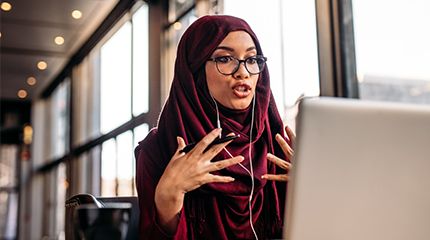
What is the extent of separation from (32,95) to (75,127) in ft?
10.3

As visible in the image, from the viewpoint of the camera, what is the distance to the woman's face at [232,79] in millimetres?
1868

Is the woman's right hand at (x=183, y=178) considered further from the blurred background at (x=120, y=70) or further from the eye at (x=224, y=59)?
the blurred background at (x=120, y=70)

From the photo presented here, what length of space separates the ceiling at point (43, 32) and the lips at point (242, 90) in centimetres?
283

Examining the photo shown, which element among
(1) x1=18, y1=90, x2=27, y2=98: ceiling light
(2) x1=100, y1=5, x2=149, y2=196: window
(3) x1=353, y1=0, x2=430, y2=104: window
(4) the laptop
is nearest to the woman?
(3) x1=353, y1=0, x2=430, y2=104: window

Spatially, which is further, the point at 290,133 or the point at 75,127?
the point at 75,127

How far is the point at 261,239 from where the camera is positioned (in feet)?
5.82

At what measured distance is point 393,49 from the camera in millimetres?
1953

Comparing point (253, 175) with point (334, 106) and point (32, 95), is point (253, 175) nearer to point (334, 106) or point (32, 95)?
point (334, 106)

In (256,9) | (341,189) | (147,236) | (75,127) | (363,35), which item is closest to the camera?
(341,189)

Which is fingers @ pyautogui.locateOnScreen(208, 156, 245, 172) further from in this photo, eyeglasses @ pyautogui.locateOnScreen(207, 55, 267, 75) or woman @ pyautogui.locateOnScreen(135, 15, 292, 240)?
eyeglasses @ pyautogui.locateOnScreen(207, 55, 267, 75)

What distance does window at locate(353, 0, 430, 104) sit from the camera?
6.07ft

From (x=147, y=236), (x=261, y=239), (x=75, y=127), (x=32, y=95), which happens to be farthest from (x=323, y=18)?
(x=32, y=95)

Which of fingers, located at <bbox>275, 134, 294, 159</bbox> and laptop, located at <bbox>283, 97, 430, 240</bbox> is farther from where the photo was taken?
fingers, located at <bbox>275, 134, 294, 159</bbox>

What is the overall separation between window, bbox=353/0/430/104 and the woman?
1.57 ft
